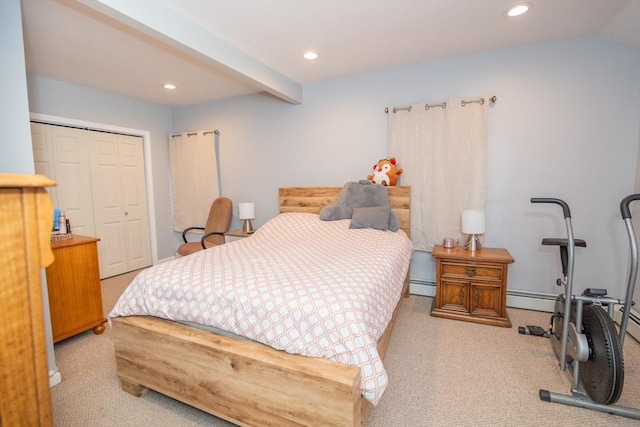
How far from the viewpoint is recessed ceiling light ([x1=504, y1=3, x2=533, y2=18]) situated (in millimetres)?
2070

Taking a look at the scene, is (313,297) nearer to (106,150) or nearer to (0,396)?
(0,396)

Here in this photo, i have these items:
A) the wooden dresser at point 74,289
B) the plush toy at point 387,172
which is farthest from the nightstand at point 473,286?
the wooden dresser at point 74,289

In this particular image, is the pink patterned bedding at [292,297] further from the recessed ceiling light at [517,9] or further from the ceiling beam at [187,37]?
the recessed ceiling light at [517,9]

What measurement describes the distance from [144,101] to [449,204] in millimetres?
4205

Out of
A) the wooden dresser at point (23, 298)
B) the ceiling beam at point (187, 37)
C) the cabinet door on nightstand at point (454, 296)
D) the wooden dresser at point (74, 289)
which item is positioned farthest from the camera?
the cabinet door on nightstand at point (454, 296)

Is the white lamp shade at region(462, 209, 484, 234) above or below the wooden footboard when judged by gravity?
above

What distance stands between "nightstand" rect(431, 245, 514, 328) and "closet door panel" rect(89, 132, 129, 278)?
13.2 ft

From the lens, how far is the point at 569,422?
156 centimetres

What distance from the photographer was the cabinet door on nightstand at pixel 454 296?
107 inches

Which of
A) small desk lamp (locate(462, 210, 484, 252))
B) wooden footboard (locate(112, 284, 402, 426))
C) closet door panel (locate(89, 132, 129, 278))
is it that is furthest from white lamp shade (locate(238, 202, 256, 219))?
small desk lamp (locate(462, 210, 484, 252))

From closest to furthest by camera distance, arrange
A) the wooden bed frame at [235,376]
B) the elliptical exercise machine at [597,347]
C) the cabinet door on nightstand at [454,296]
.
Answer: the wooden bed frame at [235,376] < the elliptical exercise machine at [597,347] < the cabinet door on nightstand at [454,296]

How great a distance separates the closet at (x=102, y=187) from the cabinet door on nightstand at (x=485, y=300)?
4.32 metres

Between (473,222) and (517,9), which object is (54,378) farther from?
(517,9)

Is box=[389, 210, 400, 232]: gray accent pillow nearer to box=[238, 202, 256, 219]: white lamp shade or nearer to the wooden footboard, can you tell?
the wooden footboard
